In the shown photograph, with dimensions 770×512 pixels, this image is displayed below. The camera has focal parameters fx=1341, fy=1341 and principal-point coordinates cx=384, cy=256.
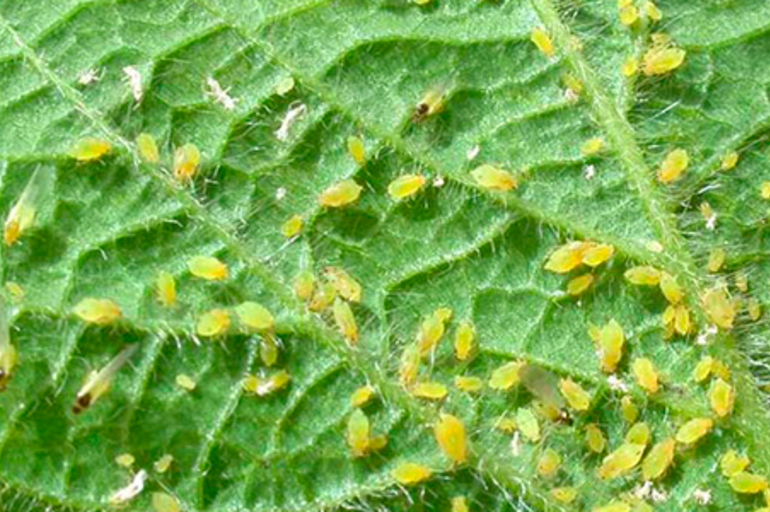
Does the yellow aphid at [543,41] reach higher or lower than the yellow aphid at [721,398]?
higher

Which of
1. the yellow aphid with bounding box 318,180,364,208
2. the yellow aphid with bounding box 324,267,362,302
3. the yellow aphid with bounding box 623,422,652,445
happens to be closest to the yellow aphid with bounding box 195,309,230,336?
the yellow aphid with bounding box 324,267,362,302

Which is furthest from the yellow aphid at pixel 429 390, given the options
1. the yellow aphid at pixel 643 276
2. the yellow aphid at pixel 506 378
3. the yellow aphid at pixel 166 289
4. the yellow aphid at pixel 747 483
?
the yellow aphid at pixel 747 483

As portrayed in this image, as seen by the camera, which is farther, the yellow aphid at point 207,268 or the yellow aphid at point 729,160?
the yellow aphid at point 729,160

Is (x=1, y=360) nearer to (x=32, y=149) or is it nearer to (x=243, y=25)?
(x=32, y=149)

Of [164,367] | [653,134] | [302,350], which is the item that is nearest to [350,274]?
Result: [302,350]

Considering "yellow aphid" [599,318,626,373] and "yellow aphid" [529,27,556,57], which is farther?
"yellow aphid" [529,27,556,57]

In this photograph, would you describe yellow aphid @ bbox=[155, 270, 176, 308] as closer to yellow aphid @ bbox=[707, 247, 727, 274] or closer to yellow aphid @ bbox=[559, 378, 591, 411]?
yellow aphid @ bbox=[559, 378, 591, 411]

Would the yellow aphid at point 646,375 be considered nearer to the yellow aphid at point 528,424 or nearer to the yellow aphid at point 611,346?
the yellow aphid at point 611,346
